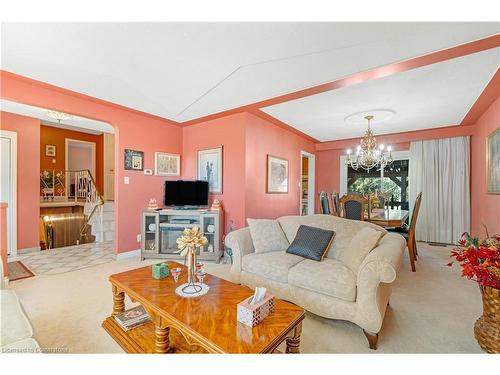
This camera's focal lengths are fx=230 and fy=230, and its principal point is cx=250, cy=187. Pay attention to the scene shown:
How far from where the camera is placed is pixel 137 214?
389 centimetres

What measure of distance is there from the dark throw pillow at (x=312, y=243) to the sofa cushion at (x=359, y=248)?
20cm

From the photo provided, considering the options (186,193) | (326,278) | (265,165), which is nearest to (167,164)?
(186,193)

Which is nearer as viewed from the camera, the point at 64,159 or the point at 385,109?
the point at 385,109

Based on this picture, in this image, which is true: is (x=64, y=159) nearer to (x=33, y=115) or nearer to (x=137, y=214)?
(x=33, y=115)

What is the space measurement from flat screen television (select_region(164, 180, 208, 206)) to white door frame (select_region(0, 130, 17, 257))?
248 centimetres

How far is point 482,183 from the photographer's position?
3.89 metres

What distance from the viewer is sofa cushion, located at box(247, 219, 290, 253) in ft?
8.60

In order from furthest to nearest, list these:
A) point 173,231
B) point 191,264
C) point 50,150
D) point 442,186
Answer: point 50,150 < point 442,186 < point 173,231 < point 191,264

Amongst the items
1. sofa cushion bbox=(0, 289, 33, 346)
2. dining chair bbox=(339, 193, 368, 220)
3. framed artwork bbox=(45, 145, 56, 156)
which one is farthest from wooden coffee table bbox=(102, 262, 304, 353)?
framed artwork bbox=(45, 145, 56, 156)

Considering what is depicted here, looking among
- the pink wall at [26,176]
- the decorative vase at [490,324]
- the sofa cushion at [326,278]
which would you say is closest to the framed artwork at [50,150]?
the pink wall at [26,176]

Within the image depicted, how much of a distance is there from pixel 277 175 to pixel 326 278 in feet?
9.25

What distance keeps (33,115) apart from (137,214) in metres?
2.50

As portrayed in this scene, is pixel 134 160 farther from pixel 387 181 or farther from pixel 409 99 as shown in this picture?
pixel 387 181
